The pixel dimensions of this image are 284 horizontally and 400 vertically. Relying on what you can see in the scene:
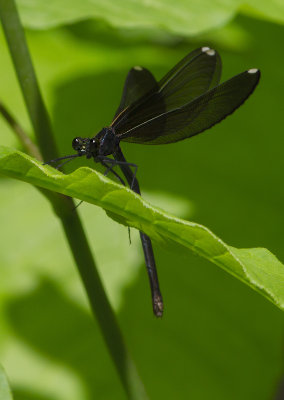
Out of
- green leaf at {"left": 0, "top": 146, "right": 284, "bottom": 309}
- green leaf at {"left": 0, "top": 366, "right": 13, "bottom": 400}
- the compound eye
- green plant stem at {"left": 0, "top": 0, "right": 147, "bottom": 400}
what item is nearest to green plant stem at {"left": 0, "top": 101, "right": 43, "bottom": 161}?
green plant stem at {"left": 0, "top": 0, "right": 147, "bottom": 400}

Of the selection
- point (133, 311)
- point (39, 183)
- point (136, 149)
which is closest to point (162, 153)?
point (136, 149)

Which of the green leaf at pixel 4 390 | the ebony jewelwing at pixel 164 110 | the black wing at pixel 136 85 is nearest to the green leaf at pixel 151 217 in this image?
the green leaf at pixel 4 390

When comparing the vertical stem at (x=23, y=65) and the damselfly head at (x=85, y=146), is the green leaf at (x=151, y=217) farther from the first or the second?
the damselfly head at (x=85, y=146)

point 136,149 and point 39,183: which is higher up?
point 136,149

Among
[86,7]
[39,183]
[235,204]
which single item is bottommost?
[39,183]

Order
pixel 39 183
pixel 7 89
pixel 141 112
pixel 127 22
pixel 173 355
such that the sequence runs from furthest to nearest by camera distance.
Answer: pixel 7 89 < pixel 173 355 < pixel 141 112 < pixel 127 22 < pixel 39 183

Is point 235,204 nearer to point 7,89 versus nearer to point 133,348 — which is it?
point 133,348

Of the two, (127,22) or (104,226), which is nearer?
(127,22)
